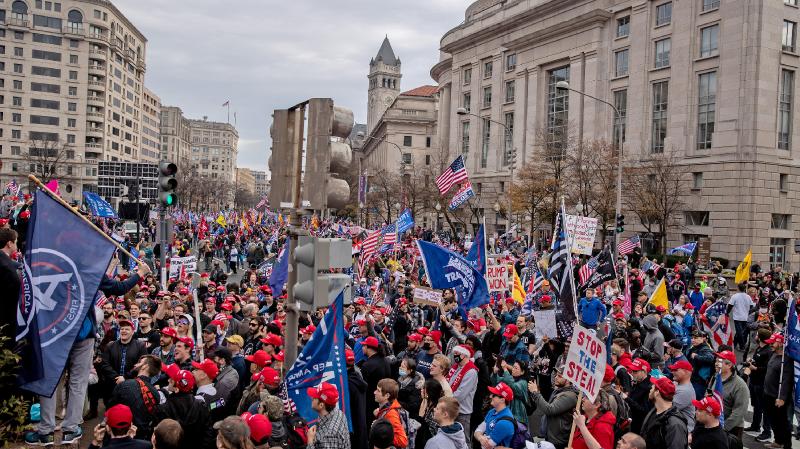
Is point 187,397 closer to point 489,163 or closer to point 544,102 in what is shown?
point 544,102

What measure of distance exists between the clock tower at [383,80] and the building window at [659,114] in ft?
477

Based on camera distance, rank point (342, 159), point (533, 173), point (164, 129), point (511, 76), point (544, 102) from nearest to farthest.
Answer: point (342, 159) → point (533, 173) → point (544, 102) → point (511, 76) → point (164, 129)

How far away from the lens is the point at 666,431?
7020 mm

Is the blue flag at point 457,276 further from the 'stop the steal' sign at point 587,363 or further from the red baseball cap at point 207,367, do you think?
the red baseball cap at point 207,367

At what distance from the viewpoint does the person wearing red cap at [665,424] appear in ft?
22.7

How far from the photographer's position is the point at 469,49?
230ft

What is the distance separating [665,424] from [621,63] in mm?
46973

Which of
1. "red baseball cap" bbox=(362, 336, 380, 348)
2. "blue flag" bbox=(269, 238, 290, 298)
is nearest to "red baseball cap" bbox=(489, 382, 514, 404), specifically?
"red baseball cap" bbox=(362, 336, 380, 348)

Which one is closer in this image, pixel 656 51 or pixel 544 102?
pixel 656 51

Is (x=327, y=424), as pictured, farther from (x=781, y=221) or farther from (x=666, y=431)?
(x=781, y=221)

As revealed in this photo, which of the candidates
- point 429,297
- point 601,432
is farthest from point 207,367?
point 429,297

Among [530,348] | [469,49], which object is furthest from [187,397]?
[469,49]

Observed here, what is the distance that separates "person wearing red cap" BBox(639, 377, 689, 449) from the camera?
6910 millimetres

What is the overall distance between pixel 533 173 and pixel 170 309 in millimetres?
36345
